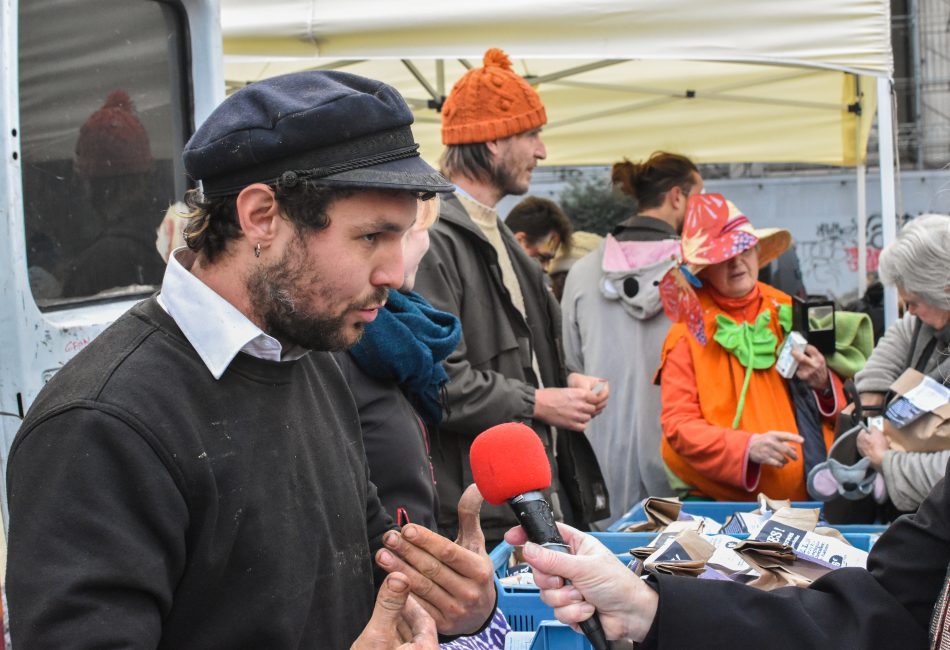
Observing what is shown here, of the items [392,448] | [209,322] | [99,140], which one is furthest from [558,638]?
[99,140]

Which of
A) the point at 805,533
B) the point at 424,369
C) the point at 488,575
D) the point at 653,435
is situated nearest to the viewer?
the point at 488,575

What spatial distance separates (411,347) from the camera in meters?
2.60

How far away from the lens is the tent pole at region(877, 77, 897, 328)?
516 centimetres

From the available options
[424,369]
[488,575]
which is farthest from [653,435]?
[488,575]

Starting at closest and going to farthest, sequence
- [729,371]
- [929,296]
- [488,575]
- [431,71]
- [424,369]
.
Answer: [488,575]
[424,369]
[929,296]
[729,371]
[431,71]

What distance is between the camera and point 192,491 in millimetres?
1502

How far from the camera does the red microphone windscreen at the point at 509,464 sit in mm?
1765

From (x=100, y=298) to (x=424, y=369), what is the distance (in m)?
1.00

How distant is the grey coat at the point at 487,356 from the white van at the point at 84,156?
34.8 inches

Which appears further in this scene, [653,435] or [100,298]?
[653,435]

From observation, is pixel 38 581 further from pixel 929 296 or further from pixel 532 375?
pixel 929 296

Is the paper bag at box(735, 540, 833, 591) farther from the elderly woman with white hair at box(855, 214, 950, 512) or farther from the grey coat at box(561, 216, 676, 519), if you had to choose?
the grey coat at box(561, 216, 676, 519)

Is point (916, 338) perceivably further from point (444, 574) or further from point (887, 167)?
point (444, 574)

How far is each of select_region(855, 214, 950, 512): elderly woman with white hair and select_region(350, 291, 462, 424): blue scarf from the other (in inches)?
66.4
